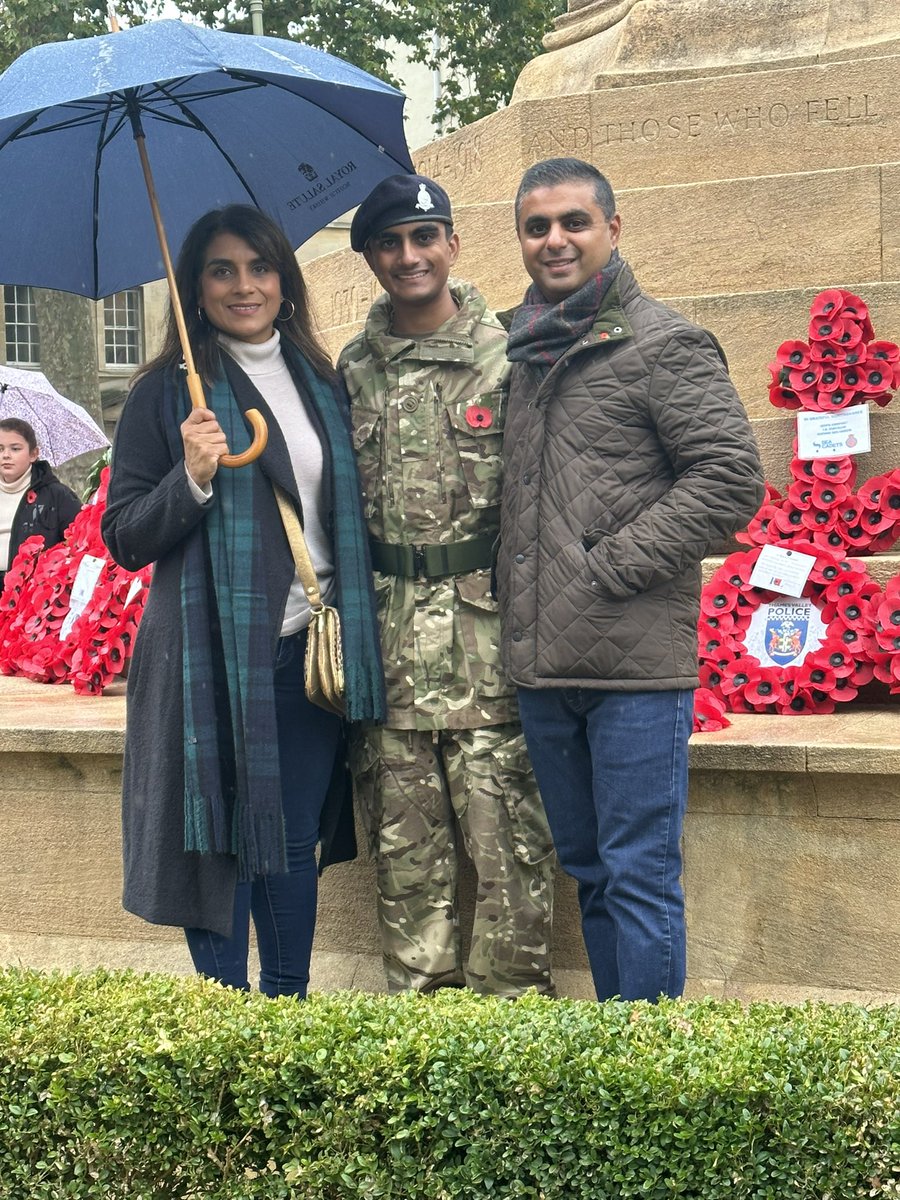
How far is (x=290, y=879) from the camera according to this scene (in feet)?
12.7

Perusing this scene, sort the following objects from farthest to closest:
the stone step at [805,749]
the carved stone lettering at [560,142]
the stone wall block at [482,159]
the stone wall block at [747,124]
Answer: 1. the stone wall block at [482,159]
2. the carved stone lettering at [560,142]
3. the stone wall block at [747,124]
4. the stone step at [805,749]

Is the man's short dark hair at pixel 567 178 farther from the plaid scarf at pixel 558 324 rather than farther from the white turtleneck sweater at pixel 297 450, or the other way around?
the white turtleneck sweater at pixel 297 450

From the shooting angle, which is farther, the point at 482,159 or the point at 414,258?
the point at 482,159

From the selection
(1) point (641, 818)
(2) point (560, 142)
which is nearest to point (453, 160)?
(2) point (560, 142)

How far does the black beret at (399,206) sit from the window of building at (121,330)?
2934cm

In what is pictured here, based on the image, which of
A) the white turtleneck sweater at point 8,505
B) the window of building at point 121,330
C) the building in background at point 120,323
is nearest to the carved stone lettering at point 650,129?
the white turtleneck sweater at point 8,505

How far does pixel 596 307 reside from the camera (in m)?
3.52

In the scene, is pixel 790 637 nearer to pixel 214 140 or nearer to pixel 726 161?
pixel 214 140

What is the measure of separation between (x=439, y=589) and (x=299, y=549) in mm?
351

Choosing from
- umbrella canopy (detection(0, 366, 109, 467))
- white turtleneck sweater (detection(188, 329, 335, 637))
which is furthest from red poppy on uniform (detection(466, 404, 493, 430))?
umbrella canopy (detection(0, 366, 109, 467))

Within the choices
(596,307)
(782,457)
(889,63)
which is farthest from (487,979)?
(889,63)

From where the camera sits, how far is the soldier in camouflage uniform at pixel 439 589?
3.82 m

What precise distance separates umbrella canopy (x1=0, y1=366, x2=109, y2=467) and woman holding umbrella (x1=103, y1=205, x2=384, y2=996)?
5631mm

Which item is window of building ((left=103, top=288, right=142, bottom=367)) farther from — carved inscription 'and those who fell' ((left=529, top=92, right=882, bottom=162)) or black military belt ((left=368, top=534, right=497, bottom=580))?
black military belt ((left=368, top=534, right=497, bottom=580))
